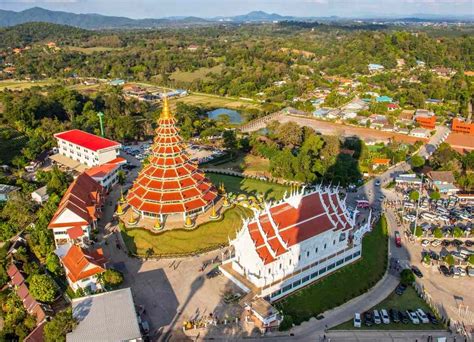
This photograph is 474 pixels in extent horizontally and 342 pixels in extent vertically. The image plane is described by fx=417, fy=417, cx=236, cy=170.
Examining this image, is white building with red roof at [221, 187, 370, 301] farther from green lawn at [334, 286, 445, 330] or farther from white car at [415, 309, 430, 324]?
white car at [415, 309, 430, 324]

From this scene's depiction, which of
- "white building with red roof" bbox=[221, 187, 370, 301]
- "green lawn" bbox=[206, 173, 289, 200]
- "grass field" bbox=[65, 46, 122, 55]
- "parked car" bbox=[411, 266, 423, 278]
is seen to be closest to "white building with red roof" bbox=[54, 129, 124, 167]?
"green lawn" bbox=[206, 173, 289, 200]

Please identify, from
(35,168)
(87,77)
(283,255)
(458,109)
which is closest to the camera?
(283,255)

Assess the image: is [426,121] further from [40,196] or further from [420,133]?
[40,196]

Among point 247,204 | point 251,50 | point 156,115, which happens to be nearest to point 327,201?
point 247,204

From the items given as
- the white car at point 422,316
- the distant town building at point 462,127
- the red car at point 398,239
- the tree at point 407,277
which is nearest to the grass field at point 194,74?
the distant town building at point 462,127

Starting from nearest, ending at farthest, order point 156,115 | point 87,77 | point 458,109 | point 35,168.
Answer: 1. point 35,168
2. point 156,115
3. point 458,109
4. point 87,77

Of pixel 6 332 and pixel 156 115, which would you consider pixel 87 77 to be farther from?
pixel 6 332

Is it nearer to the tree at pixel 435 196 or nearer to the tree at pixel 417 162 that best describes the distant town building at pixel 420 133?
the tree at pixel 417 162
